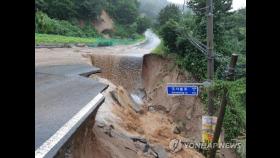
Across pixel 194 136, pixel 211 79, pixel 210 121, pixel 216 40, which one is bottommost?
pixel 194 136

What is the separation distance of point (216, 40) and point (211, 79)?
6618mm

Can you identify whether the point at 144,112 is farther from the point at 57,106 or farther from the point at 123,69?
the point at 57,106

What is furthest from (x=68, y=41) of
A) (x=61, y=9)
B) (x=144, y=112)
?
(x=144, y=112)

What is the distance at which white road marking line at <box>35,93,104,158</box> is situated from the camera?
12.6 ft

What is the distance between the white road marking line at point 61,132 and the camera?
3848 millimetres

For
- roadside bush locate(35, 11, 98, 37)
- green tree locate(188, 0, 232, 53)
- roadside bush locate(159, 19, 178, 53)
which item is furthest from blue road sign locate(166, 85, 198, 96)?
roadside bush locate(35, 11, 98, 37)

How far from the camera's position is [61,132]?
4.63 meters

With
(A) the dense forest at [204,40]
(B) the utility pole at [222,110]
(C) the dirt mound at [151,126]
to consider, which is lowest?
(C) the dirt mound at [151,126]

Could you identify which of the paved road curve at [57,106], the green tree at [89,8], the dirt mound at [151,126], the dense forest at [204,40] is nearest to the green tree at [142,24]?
the green tree at [89,8]

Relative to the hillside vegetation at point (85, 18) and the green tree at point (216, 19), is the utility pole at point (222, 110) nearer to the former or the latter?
the green tree at point (216, 19)
